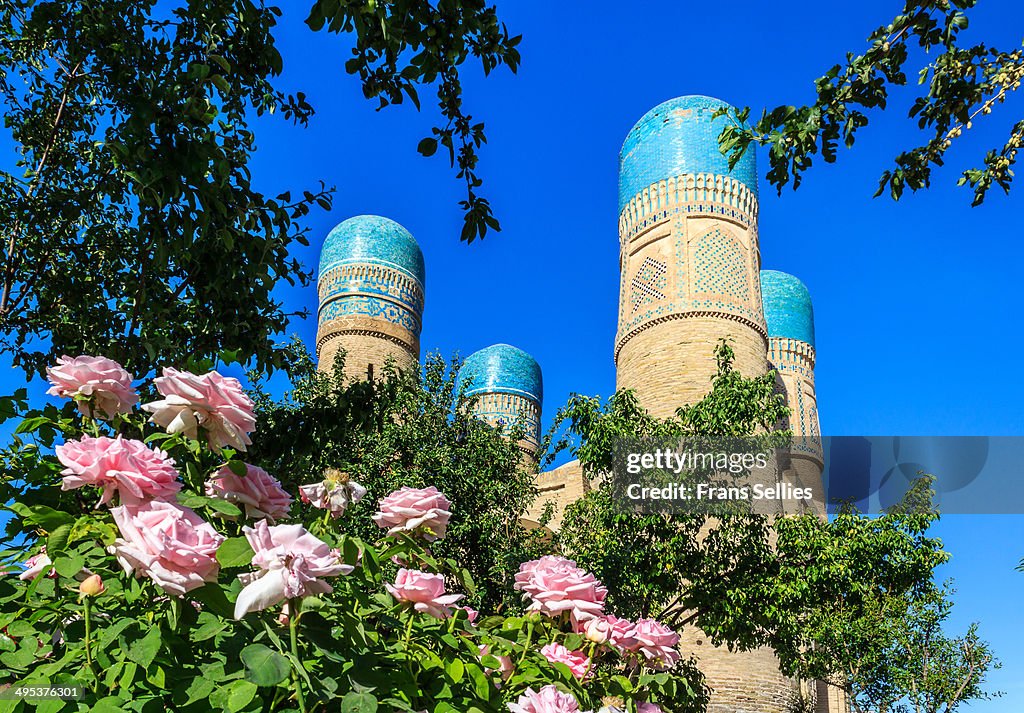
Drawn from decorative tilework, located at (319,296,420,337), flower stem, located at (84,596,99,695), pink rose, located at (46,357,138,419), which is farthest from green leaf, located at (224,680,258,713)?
decorative tilework, located at (319,296,420,337)

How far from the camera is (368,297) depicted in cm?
1973

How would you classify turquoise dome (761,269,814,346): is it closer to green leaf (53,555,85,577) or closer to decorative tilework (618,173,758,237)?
decorative tilework (618,173,758,237)

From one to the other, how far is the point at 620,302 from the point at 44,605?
50.7 feet

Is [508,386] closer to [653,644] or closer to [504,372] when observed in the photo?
[504,372]

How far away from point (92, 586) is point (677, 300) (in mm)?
14193

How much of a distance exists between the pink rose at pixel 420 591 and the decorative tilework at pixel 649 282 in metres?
13.8

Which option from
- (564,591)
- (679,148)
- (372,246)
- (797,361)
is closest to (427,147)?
(564,591)

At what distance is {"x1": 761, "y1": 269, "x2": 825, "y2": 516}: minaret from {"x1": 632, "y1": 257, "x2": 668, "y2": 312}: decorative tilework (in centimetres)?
609

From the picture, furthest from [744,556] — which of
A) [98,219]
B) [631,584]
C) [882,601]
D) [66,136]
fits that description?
[66,136]

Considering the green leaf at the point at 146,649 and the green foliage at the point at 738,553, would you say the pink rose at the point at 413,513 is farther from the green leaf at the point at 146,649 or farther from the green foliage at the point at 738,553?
the green foliage at the point at 738,553

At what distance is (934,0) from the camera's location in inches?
113

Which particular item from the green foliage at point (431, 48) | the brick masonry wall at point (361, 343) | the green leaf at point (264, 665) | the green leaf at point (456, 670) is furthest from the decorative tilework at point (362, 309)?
the green leaf at point (264, 665)

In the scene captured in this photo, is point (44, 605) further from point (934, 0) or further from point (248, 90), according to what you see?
point (248, 90)

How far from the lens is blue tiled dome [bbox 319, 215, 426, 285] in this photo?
20.3 m
